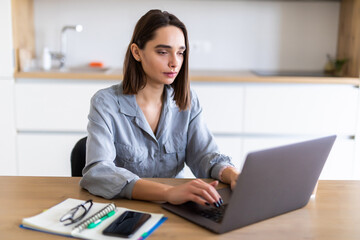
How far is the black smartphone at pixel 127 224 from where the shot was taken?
3.31ft

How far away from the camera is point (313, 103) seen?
2953 mm

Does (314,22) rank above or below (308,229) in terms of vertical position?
above

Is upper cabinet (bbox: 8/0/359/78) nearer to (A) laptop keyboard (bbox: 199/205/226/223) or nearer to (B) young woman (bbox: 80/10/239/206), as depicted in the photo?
(B) young woman (bbox: 80/10/239/206)

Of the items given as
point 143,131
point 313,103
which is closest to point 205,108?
point 313,103

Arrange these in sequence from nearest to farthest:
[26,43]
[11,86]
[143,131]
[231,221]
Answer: [231,221] → [143,131] → [11,86] → [26,43]

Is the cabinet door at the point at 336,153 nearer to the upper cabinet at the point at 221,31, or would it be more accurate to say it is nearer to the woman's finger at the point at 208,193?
the upper cabinet at the point at 221,31

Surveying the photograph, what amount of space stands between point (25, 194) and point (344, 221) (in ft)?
2.79

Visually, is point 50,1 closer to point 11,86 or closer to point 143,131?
point 11,86

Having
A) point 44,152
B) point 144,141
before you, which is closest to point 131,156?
point 144,141

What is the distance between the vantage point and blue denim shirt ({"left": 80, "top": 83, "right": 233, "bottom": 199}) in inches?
57.0

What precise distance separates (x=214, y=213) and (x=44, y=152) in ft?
6.80

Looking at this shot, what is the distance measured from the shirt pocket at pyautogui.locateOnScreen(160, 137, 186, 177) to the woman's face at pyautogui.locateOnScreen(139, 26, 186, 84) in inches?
9.9

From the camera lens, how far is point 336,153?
3014 millimetres

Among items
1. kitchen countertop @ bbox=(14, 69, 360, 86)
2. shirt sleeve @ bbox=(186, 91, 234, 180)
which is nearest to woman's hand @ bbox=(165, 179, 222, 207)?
shirt sleeve @ bbox=(186, 91, 234, 180)
